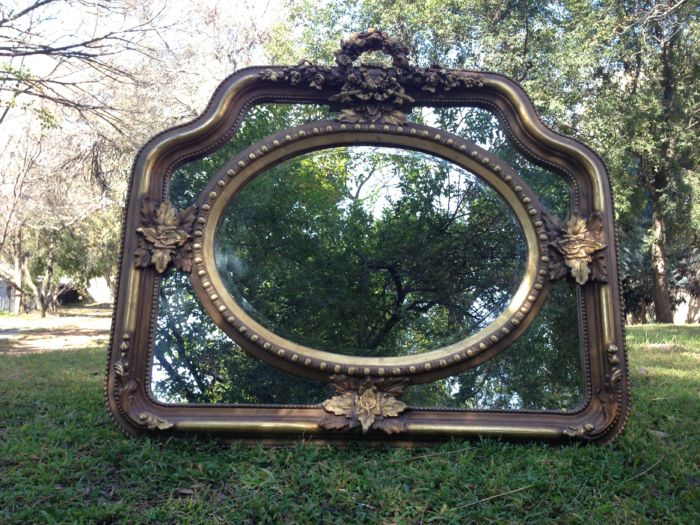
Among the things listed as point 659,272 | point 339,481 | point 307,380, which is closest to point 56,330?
point 307,380

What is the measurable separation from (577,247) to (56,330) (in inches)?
419

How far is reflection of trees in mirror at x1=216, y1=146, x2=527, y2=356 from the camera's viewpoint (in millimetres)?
3006

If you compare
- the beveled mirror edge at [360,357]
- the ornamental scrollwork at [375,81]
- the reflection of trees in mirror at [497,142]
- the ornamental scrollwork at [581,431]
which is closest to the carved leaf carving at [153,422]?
the beveled mirror edge at [360,357]

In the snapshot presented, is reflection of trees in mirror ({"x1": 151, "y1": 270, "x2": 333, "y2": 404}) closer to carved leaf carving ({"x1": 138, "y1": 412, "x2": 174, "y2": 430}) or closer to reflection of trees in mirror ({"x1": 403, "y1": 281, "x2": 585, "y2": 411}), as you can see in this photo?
carved leaf carving ({"x1": 138, "y1": 412, "x2": 174, "y2": 430})

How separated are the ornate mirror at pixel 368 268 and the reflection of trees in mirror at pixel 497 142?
0.04 ft

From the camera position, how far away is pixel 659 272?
10648 millimetres

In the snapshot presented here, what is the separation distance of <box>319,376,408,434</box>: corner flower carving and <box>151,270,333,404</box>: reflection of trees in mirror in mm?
104

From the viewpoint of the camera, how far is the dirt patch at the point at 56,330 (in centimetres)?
797

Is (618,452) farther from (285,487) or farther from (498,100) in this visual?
(498,100)

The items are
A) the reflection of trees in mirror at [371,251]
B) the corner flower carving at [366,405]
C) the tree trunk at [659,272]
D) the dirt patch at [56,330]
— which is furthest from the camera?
the tree trunk at [659,272]

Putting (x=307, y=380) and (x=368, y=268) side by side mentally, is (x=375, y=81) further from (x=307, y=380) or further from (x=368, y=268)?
(x=307, y=380)

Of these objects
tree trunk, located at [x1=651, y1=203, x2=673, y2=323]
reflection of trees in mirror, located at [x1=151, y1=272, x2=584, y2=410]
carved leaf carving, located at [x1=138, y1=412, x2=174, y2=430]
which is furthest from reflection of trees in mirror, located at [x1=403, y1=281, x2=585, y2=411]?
tree trunk, located at [x1=651, y1=203, x2=673, y2=323]

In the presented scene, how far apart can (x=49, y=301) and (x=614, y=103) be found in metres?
15.2

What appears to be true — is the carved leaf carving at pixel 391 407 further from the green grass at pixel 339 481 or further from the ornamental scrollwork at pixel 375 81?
the ornamental scrollwork at pixel 375 81
